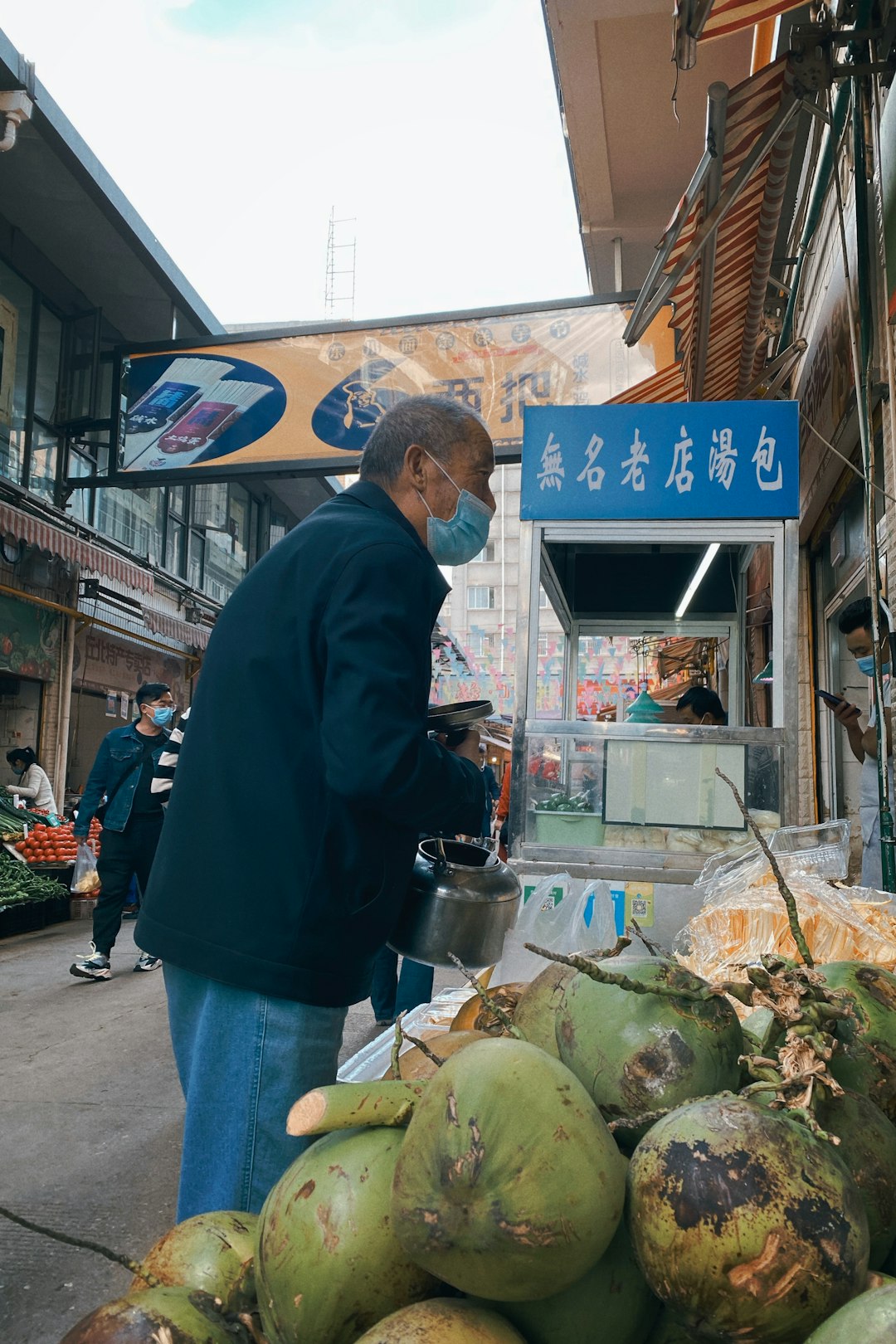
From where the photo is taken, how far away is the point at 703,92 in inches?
268

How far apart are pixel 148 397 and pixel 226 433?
3.90ft

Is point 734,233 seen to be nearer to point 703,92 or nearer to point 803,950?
point 703,92

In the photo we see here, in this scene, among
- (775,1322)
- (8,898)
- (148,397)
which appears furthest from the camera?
(148,397)

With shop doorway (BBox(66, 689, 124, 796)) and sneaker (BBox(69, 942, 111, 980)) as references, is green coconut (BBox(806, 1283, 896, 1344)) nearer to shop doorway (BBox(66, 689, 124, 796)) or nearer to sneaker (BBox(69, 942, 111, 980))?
sneaker (BBox(69, 942, 111, 980))

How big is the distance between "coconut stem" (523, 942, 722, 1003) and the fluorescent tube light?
4046 millimetres

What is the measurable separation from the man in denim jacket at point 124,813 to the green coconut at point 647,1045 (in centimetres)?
578

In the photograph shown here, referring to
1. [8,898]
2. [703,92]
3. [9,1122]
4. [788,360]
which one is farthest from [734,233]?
[8,898]

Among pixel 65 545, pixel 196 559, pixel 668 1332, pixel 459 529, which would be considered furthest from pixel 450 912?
pixel 196 559

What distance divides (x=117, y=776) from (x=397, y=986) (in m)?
2.72

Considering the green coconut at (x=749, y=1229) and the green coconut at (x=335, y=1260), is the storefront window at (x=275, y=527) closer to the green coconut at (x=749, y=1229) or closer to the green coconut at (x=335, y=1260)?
the green coconut at (x=335, y=1260)

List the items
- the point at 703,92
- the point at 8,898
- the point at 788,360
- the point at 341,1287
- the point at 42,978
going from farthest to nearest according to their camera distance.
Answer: the point at 8,898 → the point at 703,92 → the point at 42,978 → the point at 788,360 → the point at 341,1287

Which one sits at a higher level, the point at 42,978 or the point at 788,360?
the point at 788,360

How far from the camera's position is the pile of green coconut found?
2.39ft

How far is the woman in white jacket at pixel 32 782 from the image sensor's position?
931 centimetres
